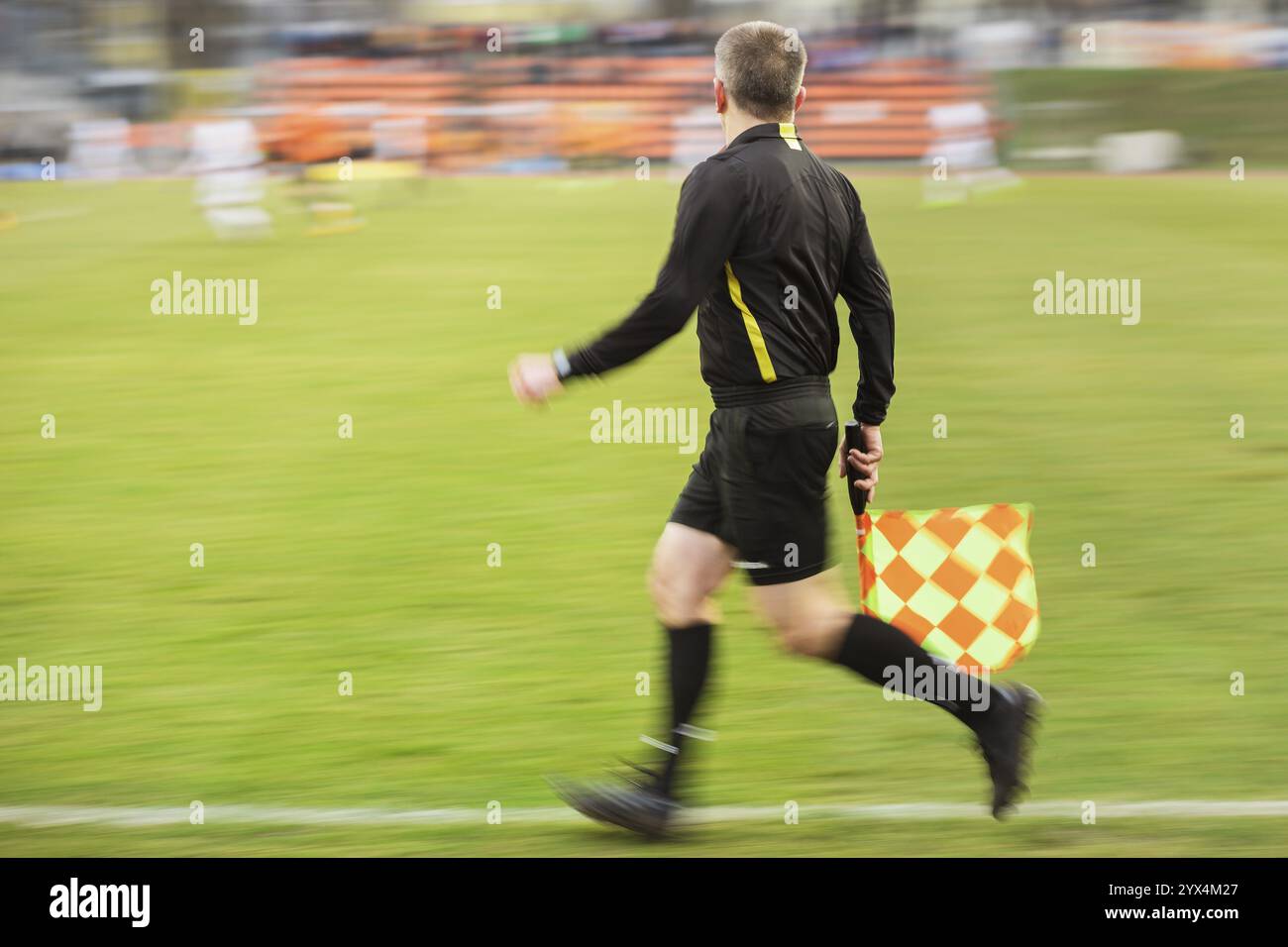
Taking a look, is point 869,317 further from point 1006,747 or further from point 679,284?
point 1006,747

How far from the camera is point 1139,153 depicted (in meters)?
22.0

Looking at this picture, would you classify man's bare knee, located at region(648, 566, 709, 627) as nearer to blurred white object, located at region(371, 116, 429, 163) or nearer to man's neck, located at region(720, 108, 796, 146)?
man's neck, located at region(720, 108, 796, 146)

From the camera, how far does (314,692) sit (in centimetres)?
489

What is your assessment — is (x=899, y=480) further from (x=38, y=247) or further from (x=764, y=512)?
(x=38, y=247)

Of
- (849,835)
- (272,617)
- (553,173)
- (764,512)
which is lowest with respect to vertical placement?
(849,835)

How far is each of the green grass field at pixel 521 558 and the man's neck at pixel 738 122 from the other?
5.69ft

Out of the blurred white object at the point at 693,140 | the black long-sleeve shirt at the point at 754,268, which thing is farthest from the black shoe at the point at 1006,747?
the blurred white object at the point at 693,140

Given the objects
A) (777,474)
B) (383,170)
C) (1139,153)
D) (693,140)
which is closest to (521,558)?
(777,474)

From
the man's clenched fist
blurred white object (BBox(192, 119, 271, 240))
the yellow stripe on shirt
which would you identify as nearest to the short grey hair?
the yellow stripe on shirt

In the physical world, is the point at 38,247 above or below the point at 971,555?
above

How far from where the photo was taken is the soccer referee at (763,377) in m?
3.46

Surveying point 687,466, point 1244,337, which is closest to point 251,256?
point 687,466

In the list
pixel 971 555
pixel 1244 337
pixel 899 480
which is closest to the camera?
pixel 971 555

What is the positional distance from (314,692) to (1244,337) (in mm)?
7811
